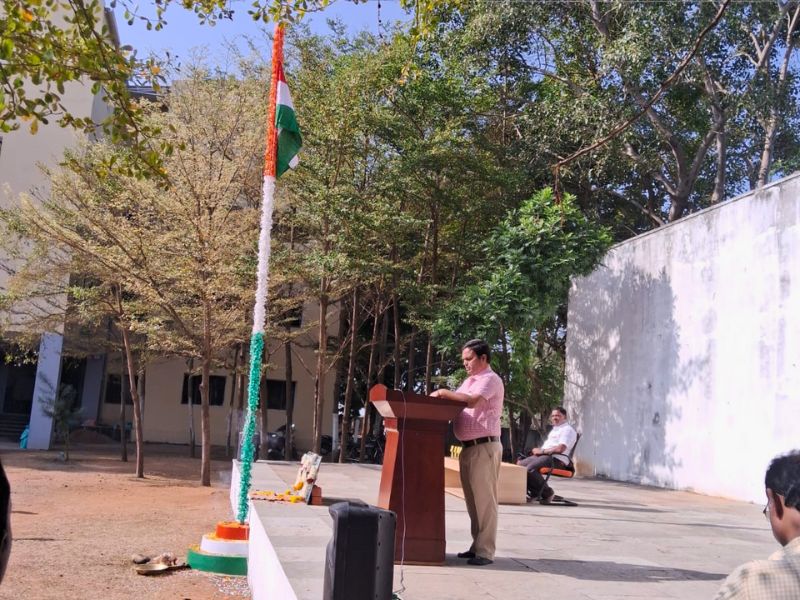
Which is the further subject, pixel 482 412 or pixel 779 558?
pixel 482 412

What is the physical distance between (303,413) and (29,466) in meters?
11.9

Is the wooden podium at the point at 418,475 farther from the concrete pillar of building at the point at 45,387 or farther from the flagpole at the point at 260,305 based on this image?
the concrete pillar of building at the point at 45,387

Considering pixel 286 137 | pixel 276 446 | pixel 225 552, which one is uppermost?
pixel 286 137

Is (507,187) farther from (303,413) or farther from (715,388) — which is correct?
(303,413)

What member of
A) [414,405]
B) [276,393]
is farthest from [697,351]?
[276,393]

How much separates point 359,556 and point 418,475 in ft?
5.59

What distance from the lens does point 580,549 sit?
6.88m

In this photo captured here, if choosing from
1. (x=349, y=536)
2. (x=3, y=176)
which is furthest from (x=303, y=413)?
(x=349, y=536)

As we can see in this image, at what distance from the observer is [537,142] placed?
862 inches

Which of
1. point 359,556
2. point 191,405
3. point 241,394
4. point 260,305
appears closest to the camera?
point 359,556

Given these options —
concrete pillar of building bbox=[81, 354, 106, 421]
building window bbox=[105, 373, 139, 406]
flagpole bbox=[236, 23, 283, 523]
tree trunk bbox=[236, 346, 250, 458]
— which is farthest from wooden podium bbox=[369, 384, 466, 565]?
building window bbox=[105, 373, 139, 406]

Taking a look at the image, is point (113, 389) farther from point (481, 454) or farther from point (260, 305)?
point (481, 454)

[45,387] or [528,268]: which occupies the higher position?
[528,268]

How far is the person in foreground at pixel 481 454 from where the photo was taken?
5.72 meters
